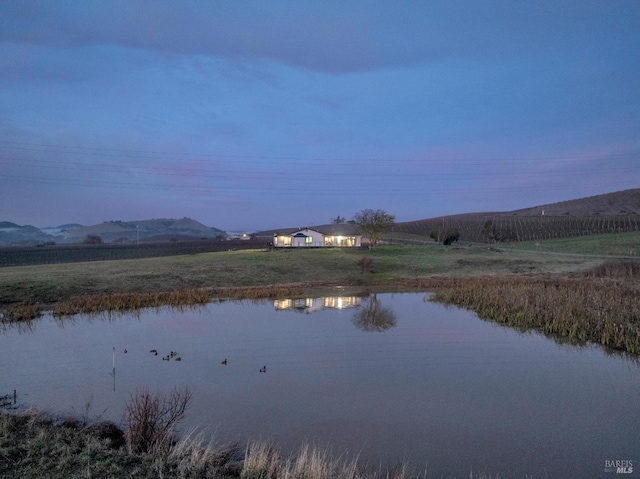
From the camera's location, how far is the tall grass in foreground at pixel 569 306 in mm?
19805

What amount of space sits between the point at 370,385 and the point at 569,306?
14.4m

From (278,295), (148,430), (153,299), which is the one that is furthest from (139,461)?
(278,295)

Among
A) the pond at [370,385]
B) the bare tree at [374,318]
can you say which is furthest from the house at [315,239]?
the pond at [370,385]

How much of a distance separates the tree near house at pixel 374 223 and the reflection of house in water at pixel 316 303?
38309mm

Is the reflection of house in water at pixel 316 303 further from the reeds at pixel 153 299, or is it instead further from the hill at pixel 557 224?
the hill at pixel 557 224

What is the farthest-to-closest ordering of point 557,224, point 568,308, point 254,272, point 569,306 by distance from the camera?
point 557,224, point 254,272, point 569,306, point 568,308

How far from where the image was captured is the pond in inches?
413

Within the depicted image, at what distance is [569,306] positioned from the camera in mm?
23641

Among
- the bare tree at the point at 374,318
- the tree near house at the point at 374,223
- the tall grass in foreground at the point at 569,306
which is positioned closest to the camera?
the tall grass in foreground at the point at 569,306

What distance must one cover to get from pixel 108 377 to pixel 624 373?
56.4 feet

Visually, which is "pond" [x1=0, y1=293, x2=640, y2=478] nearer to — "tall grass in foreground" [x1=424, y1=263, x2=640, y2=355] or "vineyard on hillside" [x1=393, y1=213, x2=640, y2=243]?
"tall grass in foreground" [x1=424, y1=263, x2=640, y2=355]

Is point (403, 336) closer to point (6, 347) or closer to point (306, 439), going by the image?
point (306, 439)

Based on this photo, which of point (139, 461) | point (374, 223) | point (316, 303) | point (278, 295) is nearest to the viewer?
point (139, 461)

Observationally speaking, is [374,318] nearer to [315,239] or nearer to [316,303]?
[316,303]
